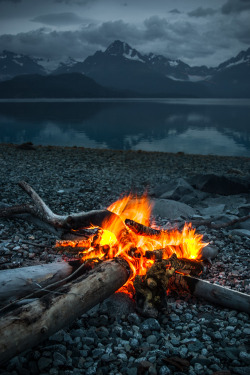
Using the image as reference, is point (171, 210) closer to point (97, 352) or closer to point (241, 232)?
point (241, 232)

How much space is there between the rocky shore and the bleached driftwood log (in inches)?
36.4

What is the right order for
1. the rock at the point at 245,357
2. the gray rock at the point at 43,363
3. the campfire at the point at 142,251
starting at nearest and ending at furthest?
the gray rock at the point at 43,363
the rock at the point at 245,357
the campfire at the point at 142,251

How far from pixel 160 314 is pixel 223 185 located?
1131cm

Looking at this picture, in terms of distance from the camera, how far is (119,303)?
593 centimetres

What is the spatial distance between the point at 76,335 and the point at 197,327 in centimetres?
208

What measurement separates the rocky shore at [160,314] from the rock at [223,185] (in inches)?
1.9

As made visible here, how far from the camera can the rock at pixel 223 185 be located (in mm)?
15820

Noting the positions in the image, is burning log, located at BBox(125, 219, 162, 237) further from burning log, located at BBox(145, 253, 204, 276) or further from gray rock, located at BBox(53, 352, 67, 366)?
gray rock, located at BBox(53, 352, 67, 366)

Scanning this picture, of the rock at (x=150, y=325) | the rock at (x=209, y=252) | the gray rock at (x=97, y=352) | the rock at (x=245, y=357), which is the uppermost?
the rock at (x=209, y=252)

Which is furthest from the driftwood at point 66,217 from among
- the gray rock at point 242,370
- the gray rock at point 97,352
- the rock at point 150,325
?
the gray rock at point 242,370

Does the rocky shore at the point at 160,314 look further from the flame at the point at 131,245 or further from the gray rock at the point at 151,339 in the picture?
the flame at the point at 131,245

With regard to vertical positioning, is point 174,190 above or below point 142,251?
below

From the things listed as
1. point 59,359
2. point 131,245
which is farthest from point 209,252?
point 59,359

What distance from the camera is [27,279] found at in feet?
18.5
